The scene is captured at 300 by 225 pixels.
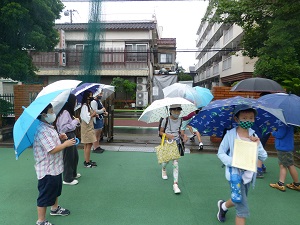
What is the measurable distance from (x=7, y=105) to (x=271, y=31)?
895 cm

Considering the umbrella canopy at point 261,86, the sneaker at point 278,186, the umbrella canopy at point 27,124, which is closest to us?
the umbrella canopy at point 27,124

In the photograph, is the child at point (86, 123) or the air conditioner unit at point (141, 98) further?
the air conditioner unit at point (141, 98)

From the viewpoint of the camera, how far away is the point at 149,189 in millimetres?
3951

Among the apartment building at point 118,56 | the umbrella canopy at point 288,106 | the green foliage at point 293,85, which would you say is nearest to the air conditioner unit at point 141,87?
the apartment building at point 118,56

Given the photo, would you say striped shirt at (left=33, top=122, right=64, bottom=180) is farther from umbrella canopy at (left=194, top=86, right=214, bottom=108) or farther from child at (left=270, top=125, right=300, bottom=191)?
umbrella canopy at (left=194, top=86, right=214, bottom=108)

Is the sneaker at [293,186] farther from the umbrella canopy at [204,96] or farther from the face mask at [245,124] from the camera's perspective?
the umbrella canopy at [204,96]

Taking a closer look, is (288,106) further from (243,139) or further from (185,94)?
(185,94)

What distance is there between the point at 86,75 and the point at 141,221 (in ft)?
16.0

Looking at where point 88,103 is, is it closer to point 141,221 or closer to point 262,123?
point 141,221

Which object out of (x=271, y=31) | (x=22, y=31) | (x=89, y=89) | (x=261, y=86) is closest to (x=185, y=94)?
(x=261, y=86)

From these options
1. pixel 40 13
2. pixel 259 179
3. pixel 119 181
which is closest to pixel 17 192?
pixel 119 181

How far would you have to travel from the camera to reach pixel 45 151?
2609 millimetres

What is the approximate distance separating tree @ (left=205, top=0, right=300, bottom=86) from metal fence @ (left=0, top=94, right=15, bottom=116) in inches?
314

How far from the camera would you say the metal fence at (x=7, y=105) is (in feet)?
26.1
